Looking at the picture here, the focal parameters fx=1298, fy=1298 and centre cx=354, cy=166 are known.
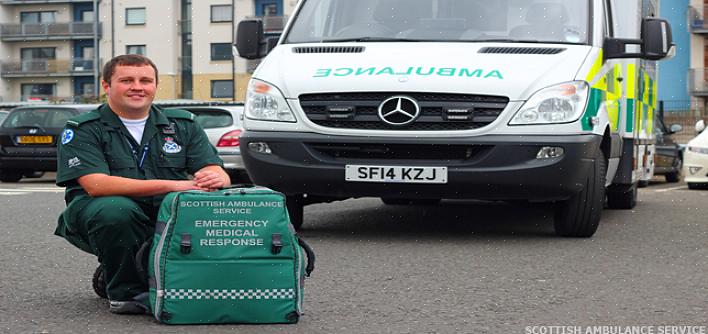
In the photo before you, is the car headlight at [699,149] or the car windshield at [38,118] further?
the car windshield at [38,118]

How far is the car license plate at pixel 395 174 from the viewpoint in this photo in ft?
28.1

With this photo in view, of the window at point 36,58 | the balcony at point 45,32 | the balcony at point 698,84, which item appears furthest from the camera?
the window at point 36,58

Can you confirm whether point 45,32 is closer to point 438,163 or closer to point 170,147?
point 438,163

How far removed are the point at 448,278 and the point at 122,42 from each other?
74128mm

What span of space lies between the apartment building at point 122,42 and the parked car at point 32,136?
51.1 m

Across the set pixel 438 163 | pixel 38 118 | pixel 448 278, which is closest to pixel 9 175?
pixel 38 118

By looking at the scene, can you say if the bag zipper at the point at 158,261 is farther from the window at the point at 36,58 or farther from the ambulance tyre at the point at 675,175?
the window at the point at 36,58

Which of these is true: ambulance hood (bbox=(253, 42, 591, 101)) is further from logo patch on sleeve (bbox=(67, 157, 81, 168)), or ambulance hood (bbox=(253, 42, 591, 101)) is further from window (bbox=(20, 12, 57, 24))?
window (bbox=(20, 12, 57, 24))

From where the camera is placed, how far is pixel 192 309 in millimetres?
5207

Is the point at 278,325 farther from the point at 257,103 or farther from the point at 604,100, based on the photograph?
the point at 604,100

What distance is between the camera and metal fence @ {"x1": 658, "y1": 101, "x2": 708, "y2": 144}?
36.6 metres

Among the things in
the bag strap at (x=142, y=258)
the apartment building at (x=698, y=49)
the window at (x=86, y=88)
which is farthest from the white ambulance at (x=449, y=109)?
the window at (x=86, y=88)

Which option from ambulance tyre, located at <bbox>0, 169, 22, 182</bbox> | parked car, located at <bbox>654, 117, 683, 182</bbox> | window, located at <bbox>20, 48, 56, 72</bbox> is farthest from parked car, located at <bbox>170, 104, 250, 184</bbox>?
window, located at <bbox>20, 48, 56, 72</bbox>

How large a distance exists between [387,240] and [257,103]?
133cm
